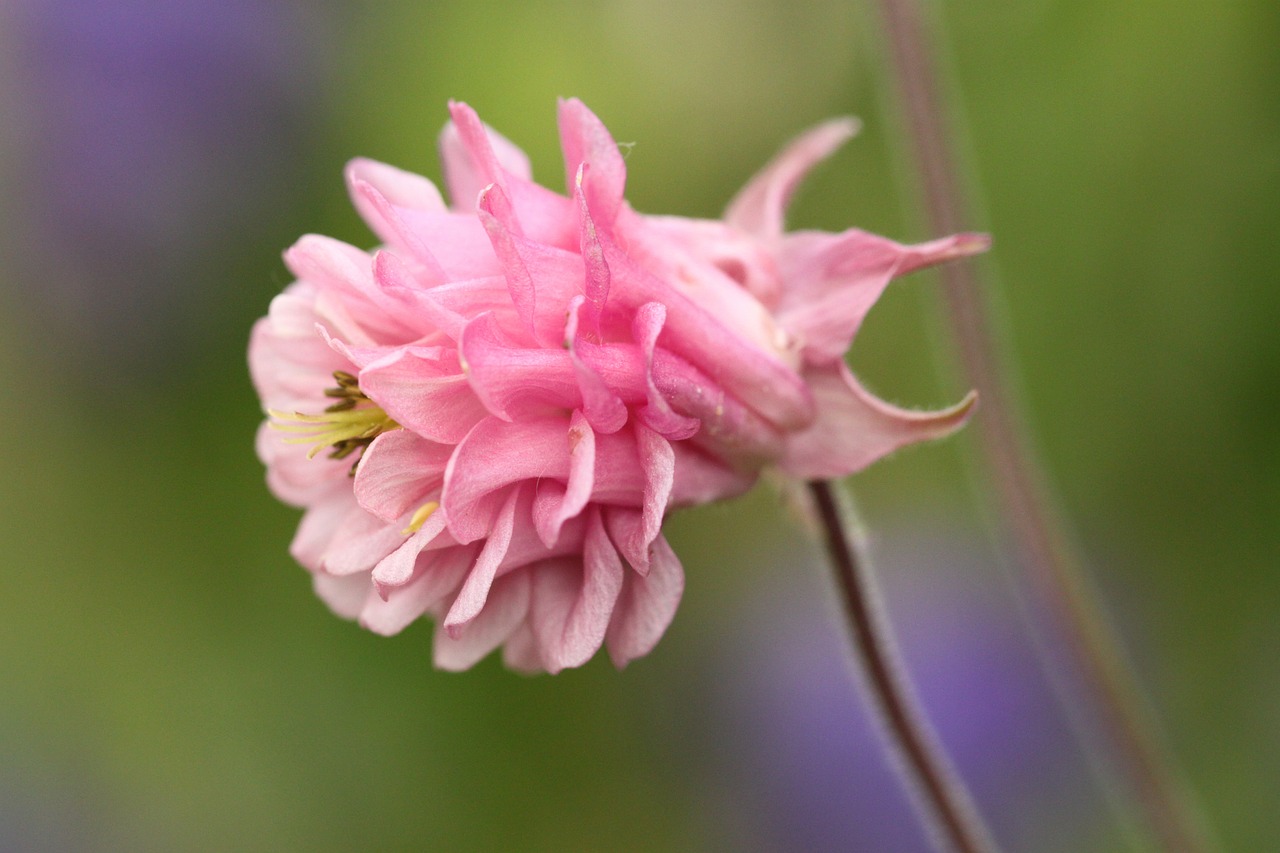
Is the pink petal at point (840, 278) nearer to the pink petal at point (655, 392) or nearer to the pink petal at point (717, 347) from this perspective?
the pink petal at point (717, 347)

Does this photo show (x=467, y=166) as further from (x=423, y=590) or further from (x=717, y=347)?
(x=423, y=590)

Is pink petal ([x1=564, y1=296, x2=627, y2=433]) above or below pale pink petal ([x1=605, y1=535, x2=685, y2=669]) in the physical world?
above

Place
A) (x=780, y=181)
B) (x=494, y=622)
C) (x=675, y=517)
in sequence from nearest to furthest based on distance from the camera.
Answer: (x=494, y=622) < (x=780, y=181) < (x=675, y=517)

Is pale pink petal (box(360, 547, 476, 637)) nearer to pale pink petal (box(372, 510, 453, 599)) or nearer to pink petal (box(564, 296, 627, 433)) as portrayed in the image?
pale pink petal (box(372, 510, 453, 599))

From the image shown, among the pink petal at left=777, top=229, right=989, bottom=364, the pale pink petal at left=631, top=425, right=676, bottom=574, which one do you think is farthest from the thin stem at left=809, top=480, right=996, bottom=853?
the pale pink petal at left=631, top=425, right=676, bottom=574

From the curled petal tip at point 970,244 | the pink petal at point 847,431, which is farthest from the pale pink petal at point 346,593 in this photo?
the curled petal tip at point 970,244

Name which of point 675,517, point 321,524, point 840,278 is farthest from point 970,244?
point 675,517
